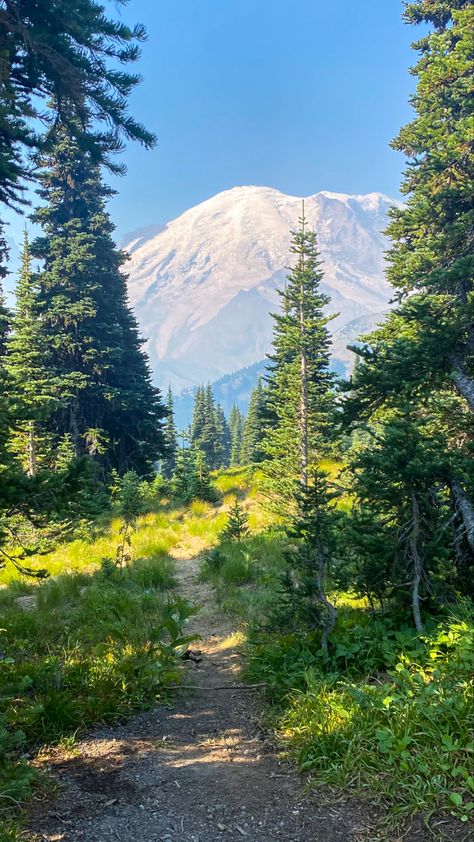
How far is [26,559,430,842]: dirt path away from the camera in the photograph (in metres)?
3.00

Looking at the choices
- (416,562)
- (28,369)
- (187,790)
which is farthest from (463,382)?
(28,369)

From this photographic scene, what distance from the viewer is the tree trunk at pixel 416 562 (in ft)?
15.9

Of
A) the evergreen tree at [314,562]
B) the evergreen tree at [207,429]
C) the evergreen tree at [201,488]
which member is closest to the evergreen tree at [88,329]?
the evergreen tree at [201,488]

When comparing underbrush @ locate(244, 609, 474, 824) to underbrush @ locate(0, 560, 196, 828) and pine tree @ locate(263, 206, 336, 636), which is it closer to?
underbrush @ locate(0, 560, 196, 828)

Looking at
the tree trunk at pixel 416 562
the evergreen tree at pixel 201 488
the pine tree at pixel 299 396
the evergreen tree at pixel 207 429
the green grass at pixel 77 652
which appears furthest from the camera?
the evergreen tree at pixel 207 429

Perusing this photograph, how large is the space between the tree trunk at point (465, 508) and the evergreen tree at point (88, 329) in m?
19.1

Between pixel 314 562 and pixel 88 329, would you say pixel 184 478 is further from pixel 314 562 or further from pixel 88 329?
Answer: pixel 314 562

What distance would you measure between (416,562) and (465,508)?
90 centimetres

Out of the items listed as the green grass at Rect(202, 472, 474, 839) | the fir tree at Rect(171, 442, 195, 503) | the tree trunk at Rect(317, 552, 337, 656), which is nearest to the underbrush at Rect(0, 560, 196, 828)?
the green grass at Rect(202, 472, 474, 839)

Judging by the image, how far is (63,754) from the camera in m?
3.81

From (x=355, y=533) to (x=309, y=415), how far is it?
12.8 meters

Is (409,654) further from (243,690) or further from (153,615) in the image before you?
(153,615)

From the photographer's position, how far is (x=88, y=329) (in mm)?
23250

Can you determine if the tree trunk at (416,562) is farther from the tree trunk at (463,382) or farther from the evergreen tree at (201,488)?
the evergreen tree at (201,488)
